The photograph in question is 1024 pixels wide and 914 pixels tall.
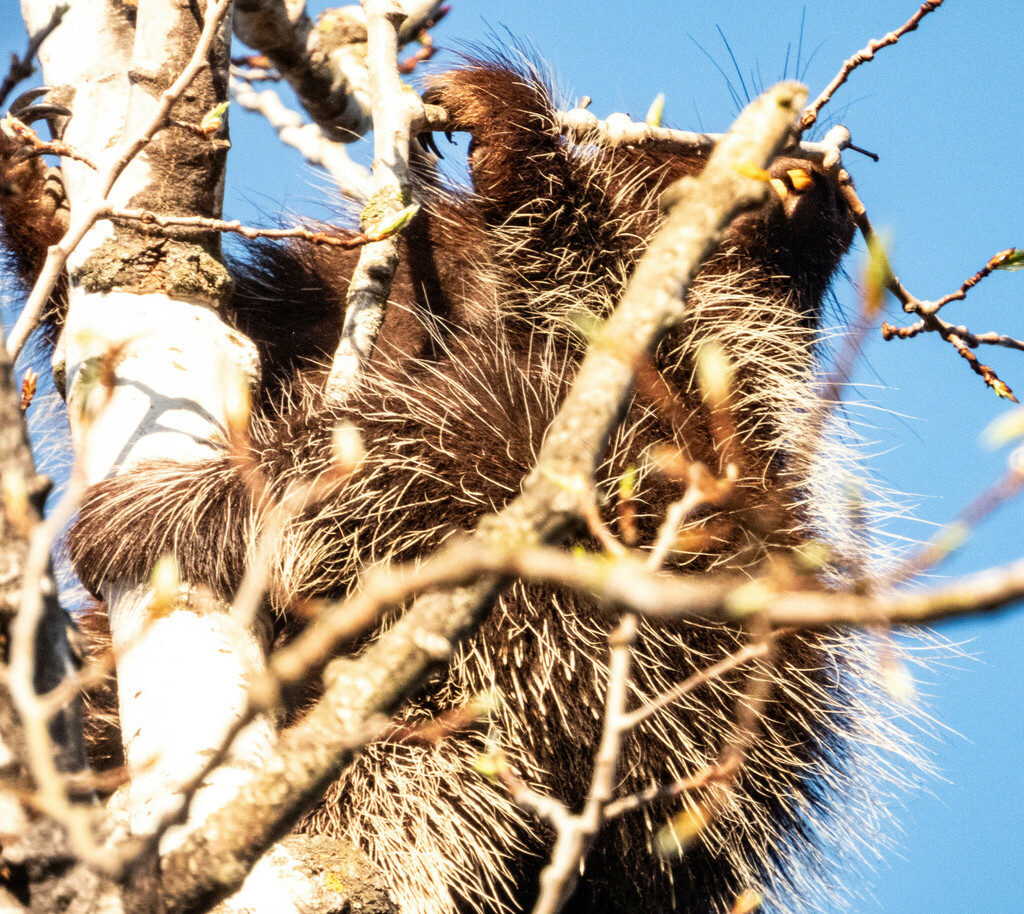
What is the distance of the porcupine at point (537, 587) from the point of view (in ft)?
5.51

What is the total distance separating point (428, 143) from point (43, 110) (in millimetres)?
1168

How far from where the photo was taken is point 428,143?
2736mm

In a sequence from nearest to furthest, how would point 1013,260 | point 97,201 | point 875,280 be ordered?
1. point 875,280
2. point 1013,260
3. point 97,201

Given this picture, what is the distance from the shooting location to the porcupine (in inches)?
66.2

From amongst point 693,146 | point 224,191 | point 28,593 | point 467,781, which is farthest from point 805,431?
point 28,593

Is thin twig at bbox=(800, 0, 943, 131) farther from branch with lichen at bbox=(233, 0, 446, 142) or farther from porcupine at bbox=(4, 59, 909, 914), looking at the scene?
branch with lichen at bbox=(233, 0, 446, 142)

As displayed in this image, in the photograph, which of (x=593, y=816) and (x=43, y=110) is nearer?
(x=593, y=816)

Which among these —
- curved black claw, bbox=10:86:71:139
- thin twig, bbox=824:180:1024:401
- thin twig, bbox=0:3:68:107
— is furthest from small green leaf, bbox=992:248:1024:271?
curved black claw, bbox=10:86:71:139

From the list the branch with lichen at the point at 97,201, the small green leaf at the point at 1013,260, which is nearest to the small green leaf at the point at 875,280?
the small green leaf at the point at 1013,260

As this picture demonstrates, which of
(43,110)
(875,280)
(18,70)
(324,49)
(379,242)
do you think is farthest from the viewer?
(324,49)

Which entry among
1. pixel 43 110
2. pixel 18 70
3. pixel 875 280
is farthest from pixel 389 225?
pixel 875 280

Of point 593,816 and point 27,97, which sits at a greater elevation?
point 27,97

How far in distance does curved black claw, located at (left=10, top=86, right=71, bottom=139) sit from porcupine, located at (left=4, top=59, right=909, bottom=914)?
63 cm

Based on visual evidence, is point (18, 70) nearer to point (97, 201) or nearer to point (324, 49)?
point (97, 201)
